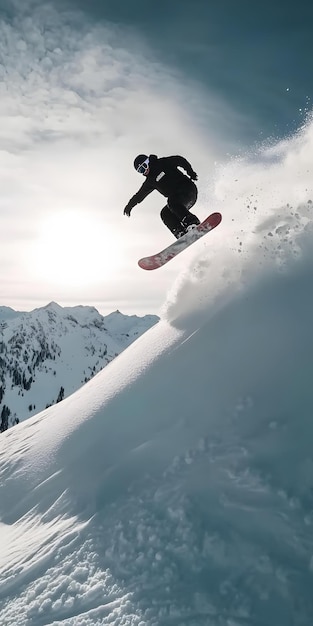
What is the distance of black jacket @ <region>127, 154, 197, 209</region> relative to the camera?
1112 centimetres

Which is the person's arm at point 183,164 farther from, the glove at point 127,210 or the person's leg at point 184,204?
the glove at point 127,210

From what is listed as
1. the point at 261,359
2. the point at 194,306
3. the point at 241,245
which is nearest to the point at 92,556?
the point at 261,359

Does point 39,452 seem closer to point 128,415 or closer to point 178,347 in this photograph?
point 128,415

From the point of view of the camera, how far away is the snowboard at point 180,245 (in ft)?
37.2

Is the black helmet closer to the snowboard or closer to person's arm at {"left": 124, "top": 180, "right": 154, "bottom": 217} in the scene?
person's arm at {"left": 124, "top": 180, "right": 154, "bottom": 217}

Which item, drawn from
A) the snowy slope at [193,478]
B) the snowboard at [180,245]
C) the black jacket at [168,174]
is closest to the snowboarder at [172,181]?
the black jacket at [168,174]

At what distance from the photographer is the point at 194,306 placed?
28.4ft

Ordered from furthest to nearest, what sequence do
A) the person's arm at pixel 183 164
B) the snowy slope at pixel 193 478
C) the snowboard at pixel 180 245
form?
the snowboard at pixel 180 245 → the person's arm at pixel 183 164 → the snowy slope at pixel 193 478

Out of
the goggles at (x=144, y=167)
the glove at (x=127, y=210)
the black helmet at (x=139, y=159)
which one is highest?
the black helmet at (x=139, y=159)

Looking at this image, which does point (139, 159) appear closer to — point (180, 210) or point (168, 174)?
point (168, 174)

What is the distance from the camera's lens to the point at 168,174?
11156 millimetres

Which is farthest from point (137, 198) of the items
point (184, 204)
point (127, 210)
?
point (184, 204)

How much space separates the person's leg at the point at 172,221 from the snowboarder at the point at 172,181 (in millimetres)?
252

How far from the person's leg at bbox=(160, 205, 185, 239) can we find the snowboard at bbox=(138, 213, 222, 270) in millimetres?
211
